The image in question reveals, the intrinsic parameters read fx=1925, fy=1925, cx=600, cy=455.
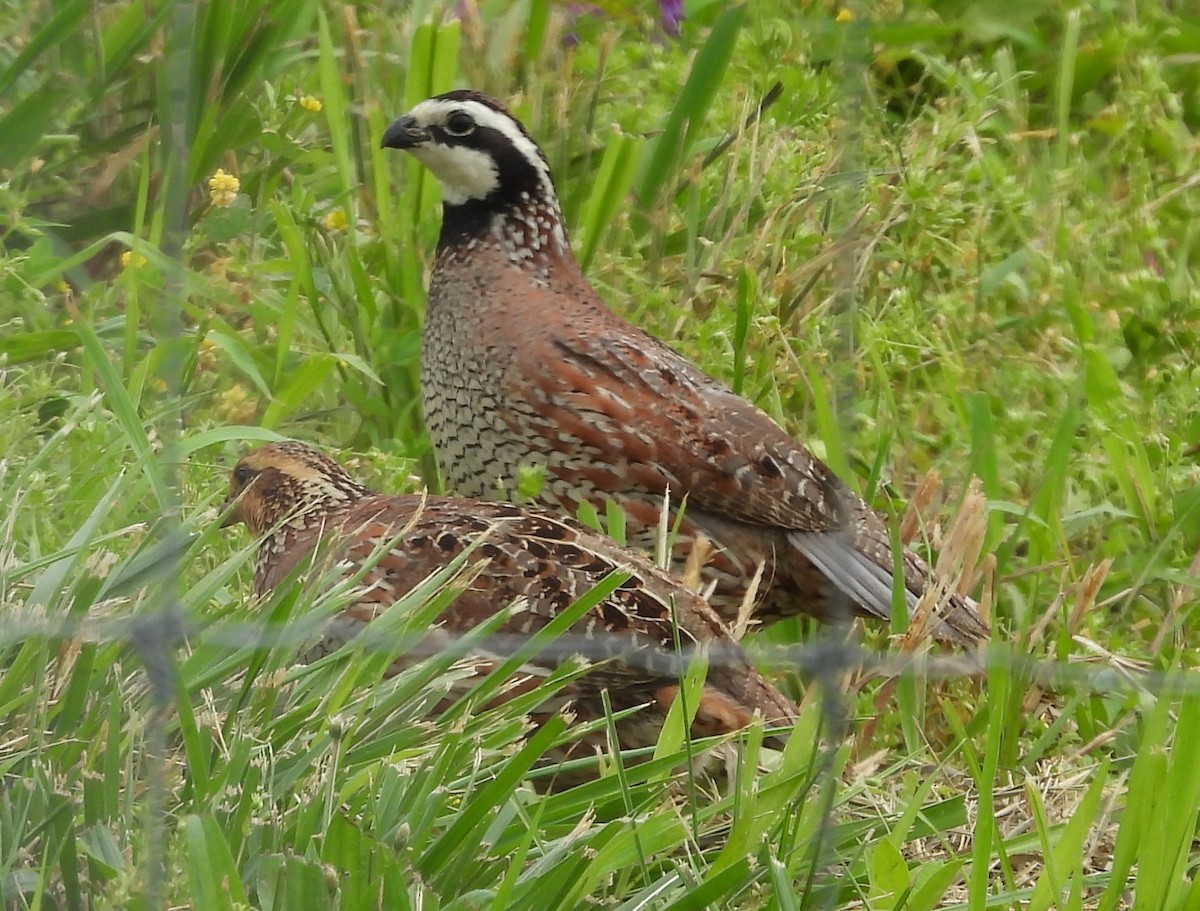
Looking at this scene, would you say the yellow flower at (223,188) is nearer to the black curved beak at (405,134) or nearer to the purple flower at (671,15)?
the black curved beak at (405,134)

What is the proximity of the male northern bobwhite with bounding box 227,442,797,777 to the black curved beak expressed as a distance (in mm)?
981

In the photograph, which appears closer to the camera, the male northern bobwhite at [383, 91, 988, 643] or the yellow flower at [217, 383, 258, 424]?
the male northern bobwhite at [383, 91, 988, 643]

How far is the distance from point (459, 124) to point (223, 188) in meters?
0.50

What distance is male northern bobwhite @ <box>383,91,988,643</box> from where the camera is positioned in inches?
141

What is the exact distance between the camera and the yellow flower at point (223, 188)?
12.8 feet

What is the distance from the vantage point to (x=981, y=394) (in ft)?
12.2

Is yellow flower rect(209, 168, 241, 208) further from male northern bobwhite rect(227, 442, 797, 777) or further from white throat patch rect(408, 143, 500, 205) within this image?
male northern bobwhite rect(227, 442, 797, 777)

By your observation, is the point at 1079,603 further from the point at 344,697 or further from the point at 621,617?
the point at 344,697

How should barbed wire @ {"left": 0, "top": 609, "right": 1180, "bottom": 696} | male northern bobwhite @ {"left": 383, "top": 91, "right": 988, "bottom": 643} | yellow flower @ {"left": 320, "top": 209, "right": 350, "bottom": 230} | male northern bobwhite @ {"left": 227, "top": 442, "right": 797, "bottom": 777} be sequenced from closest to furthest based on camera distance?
barbed wire @ {"left": 0, "top": 609, "right": 1180, "bottom": 696}, male northern bobwhite @ {"left": 227, "top": 442, "right": 797, "bottom": 777}, male northern bobwhite @ {"left": 383, "top": 91, "right": 988, "bottom": 643}, yellow flower @ {"left": 320, "top": 209, "right": 350, "bottom": 230}

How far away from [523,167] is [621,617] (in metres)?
1.32

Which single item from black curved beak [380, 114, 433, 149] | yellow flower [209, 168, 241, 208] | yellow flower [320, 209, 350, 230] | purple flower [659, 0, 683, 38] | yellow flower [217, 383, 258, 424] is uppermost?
purple flower [659, 0, 683, 38]

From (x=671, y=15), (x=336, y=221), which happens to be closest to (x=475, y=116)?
(x=336, y=221)

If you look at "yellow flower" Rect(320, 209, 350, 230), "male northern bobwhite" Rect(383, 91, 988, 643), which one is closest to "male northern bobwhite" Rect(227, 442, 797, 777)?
"male northern bobwhite" Rect(383, 91, 988, 643)

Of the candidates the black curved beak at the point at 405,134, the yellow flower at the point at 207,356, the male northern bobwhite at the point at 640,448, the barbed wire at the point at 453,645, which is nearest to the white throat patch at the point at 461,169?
the black curved beak at the point at 405,134
